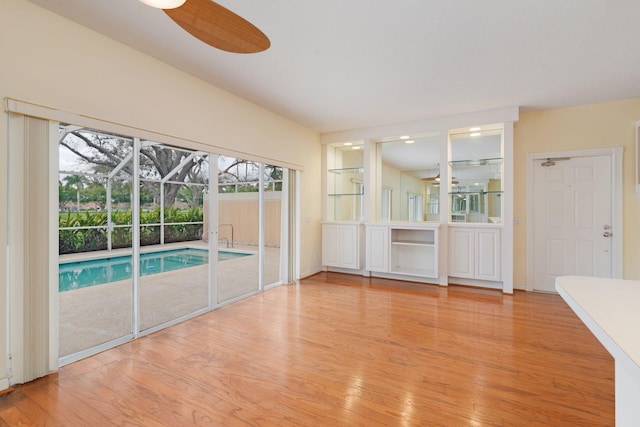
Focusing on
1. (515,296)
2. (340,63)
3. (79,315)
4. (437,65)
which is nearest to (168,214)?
(79,315)

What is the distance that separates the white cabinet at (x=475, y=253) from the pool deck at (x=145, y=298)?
9.42ft

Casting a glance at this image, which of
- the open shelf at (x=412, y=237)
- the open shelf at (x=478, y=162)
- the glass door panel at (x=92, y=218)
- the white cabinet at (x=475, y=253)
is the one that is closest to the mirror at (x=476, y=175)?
the open shelf at (x=478, y=162)

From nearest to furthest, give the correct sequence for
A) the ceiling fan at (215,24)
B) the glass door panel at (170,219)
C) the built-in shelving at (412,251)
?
1. the ceiling fan at (215,24)
2. the glass door panel at (170,219)
3. the built-in shelving at (412,251)

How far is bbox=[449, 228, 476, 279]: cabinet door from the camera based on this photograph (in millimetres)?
4695

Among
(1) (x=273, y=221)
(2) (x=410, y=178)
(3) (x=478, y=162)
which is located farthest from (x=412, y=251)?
(1) (x=273, y=221)

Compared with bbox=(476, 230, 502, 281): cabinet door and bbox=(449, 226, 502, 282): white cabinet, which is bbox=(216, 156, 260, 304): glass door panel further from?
bbox=(476, 230, 502, 281): cabinet door

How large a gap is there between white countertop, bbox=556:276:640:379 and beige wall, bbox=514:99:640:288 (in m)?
3.62

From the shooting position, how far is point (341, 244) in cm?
566

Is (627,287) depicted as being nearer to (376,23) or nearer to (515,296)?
(376,23)

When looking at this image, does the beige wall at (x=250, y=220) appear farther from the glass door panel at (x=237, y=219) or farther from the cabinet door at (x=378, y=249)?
the cabinet door at (x=378, y=249)

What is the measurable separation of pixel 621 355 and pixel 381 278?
4730 mm

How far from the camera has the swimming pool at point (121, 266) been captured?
3934mm

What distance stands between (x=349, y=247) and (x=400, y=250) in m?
0.91

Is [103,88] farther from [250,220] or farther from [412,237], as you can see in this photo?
[412,237]
